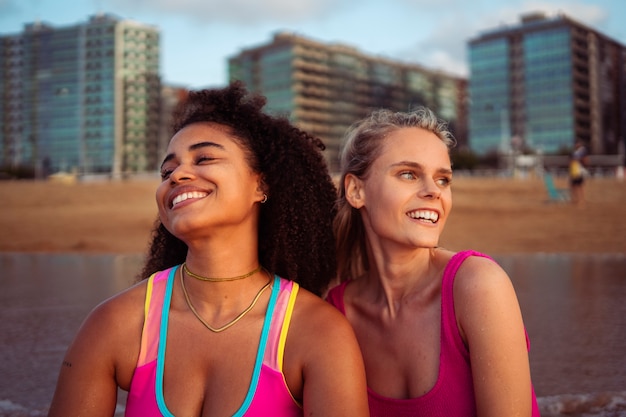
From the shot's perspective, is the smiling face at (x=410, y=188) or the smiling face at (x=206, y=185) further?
the smiling face at (x=410, y=188)

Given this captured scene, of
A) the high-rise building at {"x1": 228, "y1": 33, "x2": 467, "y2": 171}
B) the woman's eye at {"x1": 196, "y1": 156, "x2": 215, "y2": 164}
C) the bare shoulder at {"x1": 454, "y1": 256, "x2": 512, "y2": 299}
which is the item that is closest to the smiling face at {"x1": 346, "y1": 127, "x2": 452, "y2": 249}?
the bare shoulder at {"x1": 454, "y1": 256, "x2": 512, "y2": 299}

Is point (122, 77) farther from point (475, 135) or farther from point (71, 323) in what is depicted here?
point (71, 323)

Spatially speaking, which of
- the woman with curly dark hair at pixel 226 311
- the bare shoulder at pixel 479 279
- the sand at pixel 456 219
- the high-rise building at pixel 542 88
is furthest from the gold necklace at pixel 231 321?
the high-rise building at pixel 542 88

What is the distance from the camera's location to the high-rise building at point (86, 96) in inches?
4158

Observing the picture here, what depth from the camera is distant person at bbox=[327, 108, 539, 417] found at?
196cm

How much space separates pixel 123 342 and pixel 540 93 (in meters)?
103

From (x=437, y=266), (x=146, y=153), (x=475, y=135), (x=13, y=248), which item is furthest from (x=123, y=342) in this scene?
(x=146, y=153)

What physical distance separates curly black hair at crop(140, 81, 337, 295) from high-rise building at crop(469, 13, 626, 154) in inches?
3693

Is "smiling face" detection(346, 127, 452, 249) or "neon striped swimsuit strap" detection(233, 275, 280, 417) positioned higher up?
"smiling face" detection(346, 127, 452, 249)

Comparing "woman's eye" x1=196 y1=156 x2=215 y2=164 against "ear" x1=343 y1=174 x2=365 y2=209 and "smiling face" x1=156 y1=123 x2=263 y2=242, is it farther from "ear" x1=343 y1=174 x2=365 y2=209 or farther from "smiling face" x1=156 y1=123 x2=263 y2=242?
"ear" x1=343 y1=174 x2=365 y2=209

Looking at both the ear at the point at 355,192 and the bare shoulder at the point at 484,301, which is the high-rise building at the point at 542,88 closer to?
the ear at the point at 355,192

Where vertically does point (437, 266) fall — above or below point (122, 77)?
below

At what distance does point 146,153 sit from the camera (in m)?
108

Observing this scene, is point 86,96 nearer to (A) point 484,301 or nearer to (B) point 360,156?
(B) point 360,156
